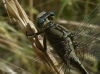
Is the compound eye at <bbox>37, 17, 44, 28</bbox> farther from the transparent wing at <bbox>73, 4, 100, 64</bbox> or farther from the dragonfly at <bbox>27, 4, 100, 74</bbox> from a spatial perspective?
the transparent wing at <bbox>73, 4, 100, 64</bbox>

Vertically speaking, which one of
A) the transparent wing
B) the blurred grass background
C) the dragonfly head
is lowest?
the blurred grass background

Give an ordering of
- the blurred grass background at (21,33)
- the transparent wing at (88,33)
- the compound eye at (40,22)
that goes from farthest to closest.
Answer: the blurred grass background at (21,33) < the transparent wing at (88,33) < the compound eye at (40,22)

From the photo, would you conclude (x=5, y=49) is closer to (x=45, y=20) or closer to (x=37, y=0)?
(x=37, y=0)

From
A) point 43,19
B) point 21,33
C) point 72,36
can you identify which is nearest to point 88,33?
point 72,36

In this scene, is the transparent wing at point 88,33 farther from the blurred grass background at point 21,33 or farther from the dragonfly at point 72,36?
the blurred grass background at point 21,33

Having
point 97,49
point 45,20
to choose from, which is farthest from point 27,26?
point 97,49

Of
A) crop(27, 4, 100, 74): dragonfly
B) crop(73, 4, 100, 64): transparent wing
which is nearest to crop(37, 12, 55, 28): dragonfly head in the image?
crop(27, 4, 100, 74): dragonfly

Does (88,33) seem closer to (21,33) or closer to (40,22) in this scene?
(40,22)

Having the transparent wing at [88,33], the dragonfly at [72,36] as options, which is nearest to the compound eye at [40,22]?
the dragonfly at [72,36]
